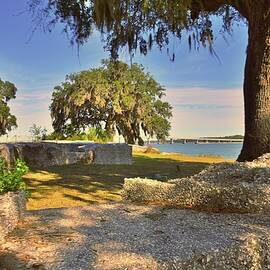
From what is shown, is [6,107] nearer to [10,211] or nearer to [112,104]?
[112,104]

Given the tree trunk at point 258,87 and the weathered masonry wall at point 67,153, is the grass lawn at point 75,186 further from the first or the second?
the tree trunk at point 258,87

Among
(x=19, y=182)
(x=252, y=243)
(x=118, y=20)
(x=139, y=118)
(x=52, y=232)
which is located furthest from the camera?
(x=139, y=118)

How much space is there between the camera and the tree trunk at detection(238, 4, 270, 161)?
766cm

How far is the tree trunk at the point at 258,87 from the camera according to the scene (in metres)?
7.66

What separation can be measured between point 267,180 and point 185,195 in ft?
3.36

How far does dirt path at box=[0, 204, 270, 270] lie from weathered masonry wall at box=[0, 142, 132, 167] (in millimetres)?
7606

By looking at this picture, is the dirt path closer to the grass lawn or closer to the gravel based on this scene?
the gravel

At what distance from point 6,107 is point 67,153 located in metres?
24.5

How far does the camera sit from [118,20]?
297 inches

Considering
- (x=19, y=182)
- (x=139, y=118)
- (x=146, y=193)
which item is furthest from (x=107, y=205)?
(x=139, y=118)

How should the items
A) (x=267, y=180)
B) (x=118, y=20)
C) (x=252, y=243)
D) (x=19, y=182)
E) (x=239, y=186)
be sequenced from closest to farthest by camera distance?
(x=252, y=243)
(x=19, y=182)
(x=239, y=186)
(x=267, y=180)
(x=118, y=20)

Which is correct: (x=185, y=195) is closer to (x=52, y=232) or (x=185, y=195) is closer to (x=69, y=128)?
(x=52, y=232)

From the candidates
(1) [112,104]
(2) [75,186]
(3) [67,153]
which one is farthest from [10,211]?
(1) [112,104]

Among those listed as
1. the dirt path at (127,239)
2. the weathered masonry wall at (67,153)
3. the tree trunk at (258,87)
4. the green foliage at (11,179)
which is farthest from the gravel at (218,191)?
the weathered masonry wall at (67,153)
